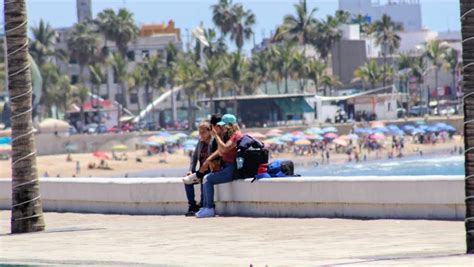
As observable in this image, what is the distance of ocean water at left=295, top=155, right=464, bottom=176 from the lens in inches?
2970

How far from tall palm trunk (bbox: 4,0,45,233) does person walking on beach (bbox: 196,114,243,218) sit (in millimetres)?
1971

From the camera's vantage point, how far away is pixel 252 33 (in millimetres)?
139125

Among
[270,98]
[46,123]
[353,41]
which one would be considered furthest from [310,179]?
[353,41]

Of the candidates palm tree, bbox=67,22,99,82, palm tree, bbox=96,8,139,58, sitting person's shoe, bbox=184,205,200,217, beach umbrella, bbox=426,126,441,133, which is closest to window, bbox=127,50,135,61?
palm tree, bbox=96,8,139,58

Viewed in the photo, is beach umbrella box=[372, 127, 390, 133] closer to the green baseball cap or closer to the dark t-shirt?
the dark t-shirt

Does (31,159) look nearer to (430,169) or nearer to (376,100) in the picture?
(430,169)

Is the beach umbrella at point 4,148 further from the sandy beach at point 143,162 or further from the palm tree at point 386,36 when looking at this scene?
the palm tree at point 386,36

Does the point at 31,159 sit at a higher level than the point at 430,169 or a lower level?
higher

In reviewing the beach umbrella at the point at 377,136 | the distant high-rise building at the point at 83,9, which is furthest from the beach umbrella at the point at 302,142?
the distant high-rise building at the point at 83,9

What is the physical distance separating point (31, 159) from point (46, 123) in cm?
7983

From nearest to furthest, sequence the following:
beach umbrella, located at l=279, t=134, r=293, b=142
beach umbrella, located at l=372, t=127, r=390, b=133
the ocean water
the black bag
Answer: the black bag → the ocean water → beach umbrella, located at l=279, t=134, r=293, b=142 → beach umbrella, located at l=372, t=127, r=390, b=133

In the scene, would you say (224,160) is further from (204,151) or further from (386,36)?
(386,36)

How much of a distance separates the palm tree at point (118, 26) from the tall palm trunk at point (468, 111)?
116893 mm

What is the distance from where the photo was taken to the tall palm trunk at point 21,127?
49.1ft
